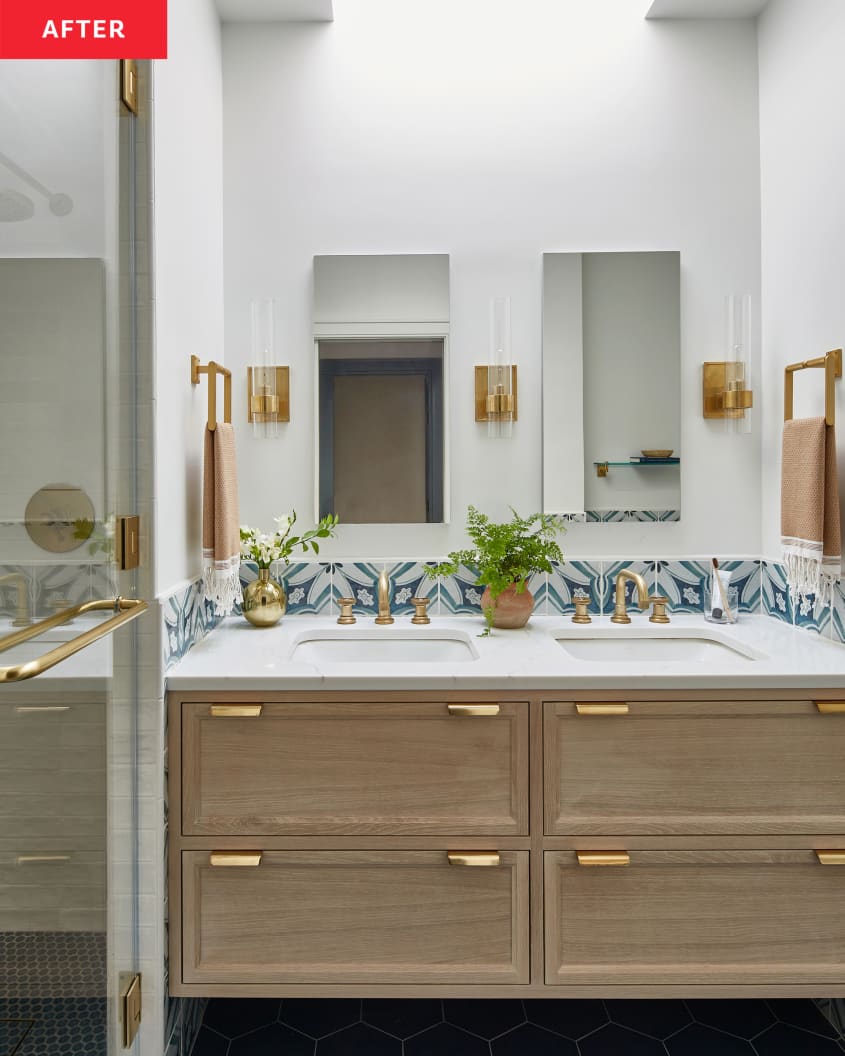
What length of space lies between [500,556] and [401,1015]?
3.76 feet

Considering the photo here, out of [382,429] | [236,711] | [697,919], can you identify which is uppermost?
[382,429]

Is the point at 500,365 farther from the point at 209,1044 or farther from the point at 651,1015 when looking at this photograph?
the point at 209,1044

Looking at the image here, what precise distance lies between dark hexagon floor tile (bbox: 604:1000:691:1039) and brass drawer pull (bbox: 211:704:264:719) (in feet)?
3.81

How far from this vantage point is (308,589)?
80.1 inches

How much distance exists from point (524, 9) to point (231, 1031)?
2.85 m

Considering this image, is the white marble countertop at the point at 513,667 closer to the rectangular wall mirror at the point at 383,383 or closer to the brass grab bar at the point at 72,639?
the brass grab bar at the point at 72,639

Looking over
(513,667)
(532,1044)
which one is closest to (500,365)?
(513,667)

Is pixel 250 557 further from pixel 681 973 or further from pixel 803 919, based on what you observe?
pixel 803 919

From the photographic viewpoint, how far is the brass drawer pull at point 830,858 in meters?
1.40

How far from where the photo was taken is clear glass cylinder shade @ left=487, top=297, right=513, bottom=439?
201cm

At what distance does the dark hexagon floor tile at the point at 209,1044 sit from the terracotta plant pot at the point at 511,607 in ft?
3.86

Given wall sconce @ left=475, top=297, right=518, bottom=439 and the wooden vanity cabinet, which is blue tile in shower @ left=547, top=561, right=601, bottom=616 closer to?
wall sconce @ left=475, top=297, right=518, bottom=439

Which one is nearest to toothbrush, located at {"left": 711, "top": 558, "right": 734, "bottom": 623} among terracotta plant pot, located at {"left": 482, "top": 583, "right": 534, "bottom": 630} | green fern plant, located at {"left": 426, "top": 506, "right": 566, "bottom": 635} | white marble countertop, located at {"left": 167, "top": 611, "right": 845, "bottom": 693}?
white marble countertop, located at {"left": 167, "top": 611, "right": 845, "bottom": 693}

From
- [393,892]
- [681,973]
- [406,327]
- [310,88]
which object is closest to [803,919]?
[681,973]
